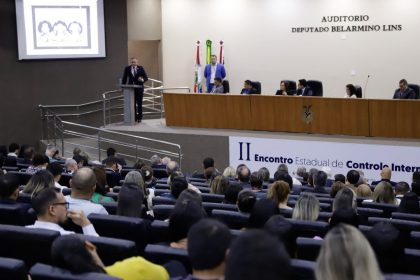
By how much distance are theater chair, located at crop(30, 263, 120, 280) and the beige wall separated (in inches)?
523

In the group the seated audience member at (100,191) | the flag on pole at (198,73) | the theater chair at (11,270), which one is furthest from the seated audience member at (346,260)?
the flag on pole at (198,73)

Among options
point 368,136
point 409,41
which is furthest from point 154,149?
point 409,41

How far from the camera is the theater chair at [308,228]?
4641 millimetres

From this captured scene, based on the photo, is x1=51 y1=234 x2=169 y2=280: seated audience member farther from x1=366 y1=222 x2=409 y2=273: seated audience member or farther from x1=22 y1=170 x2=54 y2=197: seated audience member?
x1=22 y1=170 x2=54 y2=197: seated audience member

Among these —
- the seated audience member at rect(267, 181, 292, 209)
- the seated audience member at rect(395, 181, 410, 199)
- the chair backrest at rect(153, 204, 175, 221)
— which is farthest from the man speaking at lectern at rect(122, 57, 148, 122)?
the chair backrest at rect(153, 204, 175, 221)

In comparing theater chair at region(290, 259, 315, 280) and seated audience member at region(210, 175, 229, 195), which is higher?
theater chair at region(290, 259, 315, 280)

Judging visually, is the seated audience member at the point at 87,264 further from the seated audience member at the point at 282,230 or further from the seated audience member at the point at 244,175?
the seated audience member at the point at 244,175

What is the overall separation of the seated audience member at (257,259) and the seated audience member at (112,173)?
583cm

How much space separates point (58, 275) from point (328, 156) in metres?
9.48

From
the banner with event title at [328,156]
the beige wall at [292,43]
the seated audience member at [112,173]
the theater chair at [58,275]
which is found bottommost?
the banner with event title at [328,156]

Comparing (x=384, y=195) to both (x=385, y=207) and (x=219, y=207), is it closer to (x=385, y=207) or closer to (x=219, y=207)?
(x=385, y=207)

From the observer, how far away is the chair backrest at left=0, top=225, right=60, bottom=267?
385 cm

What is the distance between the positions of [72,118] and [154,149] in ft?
8.96

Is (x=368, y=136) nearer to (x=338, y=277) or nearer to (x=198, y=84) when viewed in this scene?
(x=198, y=84)
